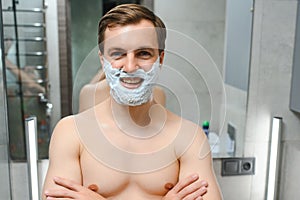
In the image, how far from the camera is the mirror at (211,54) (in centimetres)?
121

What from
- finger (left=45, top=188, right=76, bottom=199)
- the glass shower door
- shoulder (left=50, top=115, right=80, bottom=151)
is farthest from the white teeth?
the glass shower door

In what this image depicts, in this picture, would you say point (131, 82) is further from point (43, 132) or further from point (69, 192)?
point (43, 132)

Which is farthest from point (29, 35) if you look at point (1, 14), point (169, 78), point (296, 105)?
point (296, 105)

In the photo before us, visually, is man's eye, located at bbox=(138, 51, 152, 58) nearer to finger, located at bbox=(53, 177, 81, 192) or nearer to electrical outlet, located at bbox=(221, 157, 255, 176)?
finger, located at bbox=(53, 177, 81, 192)

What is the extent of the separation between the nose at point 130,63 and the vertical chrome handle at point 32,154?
0.58 m

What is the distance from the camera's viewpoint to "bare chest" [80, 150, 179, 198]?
2.93ft

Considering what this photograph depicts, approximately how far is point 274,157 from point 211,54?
0.52 meters

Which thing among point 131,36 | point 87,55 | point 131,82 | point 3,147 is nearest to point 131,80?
point 131,82

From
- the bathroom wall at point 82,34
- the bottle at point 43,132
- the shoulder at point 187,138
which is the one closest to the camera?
the shoulder at point 187,138

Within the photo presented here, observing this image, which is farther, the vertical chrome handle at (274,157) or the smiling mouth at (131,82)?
the vertical chrome handle at (274,157)

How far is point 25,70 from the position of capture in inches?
50.9

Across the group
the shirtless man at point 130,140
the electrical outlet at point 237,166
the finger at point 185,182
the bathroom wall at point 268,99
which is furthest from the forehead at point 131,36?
the electrical outlet at point 237,166

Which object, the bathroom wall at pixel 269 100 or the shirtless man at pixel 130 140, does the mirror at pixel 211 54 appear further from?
the shirtless man at pixel 130 140

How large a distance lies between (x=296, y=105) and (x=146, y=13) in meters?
0.84
